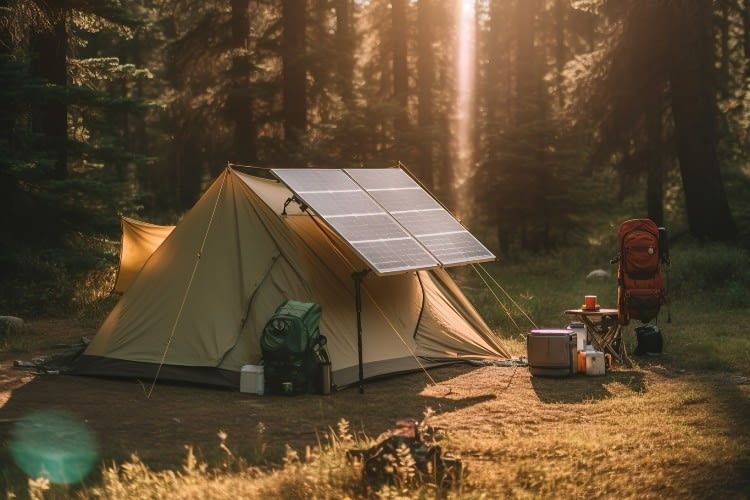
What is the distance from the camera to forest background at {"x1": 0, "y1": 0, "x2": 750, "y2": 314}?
17.3m

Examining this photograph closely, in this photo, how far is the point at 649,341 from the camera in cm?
1230

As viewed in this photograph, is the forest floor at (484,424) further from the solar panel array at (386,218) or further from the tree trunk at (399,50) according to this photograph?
the tree trunk at (399,50)

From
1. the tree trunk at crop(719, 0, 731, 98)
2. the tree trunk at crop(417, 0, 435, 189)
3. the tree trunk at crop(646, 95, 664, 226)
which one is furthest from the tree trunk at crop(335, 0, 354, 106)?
the tree trunk at crop(719, 0, 731, 98)

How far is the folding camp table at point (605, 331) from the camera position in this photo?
39.0 feet

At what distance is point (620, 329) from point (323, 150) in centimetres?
1252

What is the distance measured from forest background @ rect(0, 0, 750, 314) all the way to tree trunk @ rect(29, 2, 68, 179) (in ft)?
0.12

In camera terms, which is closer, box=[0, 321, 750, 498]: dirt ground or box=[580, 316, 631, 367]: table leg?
box=[0, 321, 750, 498]: dirt ground

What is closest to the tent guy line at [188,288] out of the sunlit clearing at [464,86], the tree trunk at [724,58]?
the tree trunk at [724,58]

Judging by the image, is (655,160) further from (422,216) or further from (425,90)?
(422,216)

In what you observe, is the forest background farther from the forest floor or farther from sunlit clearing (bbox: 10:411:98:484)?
sunlit clearing (bbox: 10:411:98:484)

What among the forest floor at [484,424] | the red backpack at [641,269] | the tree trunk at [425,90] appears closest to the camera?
the forest floor at [484,424]

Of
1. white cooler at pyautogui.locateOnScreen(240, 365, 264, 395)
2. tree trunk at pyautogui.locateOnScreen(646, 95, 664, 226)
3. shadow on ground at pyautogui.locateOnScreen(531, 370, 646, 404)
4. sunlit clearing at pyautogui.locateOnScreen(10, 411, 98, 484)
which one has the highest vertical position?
tree trunk at pyautogui.locateOnScreen(646, 95, 664, 226)

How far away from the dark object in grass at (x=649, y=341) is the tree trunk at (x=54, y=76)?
1067 centimetres

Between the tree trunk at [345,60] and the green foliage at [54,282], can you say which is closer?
the green foliage at [54,282]
